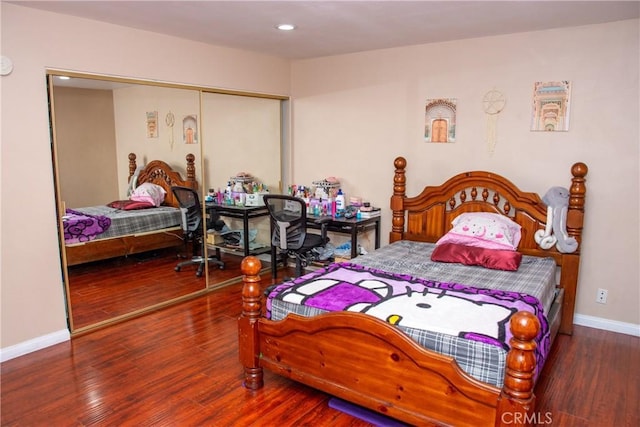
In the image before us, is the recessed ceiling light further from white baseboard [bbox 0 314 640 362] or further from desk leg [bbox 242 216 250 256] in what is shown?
white baseboard [bbox 0 314 640 362]

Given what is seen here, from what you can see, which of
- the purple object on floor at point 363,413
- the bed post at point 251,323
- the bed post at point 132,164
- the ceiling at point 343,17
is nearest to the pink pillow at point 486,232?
the ceiling at point 343,17

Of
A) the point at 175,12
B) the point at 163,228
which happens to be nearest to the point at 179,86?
the point at 175,12

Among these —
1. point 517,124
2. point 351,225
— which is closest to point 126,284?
point 351,225

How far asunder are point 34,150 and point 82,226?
669mm

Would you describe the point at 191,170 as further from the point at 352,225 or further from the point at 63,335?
the point at 63,335

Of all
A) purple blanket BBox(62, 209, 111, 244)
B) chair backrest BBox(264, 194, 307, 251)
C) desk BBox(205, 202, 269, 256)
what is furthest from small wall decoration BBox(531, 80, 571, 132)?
purple blanket BBox(62, 209, 111, 244)

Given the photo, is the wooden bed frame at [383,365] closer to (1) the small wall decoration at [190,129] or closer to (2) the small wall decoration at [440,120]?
(2) the small wall decoration at [440,120]

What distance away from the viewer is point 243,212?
467 cm

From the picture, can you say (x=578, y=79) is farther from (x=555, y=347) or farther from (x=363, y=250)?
(x=363, y=250)

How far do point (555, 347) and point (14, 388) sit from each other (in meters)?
3.63

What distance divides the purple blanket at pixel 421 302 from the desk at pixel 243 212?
5.94 feet

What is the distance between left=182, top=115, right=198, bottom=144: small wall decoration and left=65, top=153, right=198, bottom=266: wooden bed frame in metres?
0.14

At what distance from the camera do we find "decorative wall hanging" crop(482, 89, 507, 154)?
379cm

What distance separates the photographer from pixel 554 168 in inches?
143
